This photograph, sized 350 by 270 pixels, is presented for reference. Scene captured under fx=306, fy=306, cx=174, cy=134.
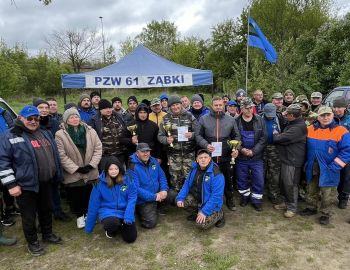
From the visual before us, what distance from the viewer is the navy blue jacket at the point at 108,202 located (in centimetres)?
416

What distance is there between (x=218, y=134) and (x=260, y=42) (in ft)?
17.5

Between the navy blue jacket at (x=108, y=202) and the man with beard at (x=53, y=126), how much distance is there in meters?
0.74

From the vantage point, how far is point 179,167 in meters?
5.08

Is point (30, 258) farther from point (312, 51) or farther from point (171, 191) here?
point (312, 51)

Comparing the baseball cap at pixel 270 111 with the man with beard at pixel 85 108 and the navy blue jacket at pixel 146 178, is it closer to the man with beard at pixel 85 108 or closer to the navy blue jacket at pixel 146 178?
the navy blue jacket at pixel 146 178

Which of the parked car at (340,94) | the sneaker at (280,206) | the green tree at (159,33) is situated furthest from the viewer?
the green tree at (159,33)

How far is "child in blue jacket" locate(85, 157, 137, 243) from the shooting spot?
412 cm

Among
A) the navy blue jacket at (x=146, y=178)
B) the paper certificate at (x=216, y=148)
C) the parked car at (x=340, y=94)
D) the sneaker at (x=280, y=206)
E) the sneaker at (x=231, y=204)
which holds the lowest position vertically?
the sneaker at (x=280, y=206)

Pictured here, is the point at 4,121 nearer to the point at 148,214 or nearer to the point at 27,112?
the point at 27,112

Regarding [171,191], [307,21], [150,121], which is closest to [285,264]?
[171,191]

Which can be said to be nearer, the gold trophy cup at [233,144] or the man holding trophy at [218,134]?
the gold trophy cup at [233,144]

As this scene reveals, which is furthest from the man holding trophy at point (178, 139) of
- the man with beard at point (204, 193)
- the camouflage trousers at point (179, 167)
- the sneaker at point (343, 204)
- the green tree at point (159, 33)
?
the green tree at point (159, 33)

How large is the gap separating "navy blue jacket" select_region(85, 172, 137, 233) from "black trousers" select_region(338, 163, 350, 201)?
3369 mm

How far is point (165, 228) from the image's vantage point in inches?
181
